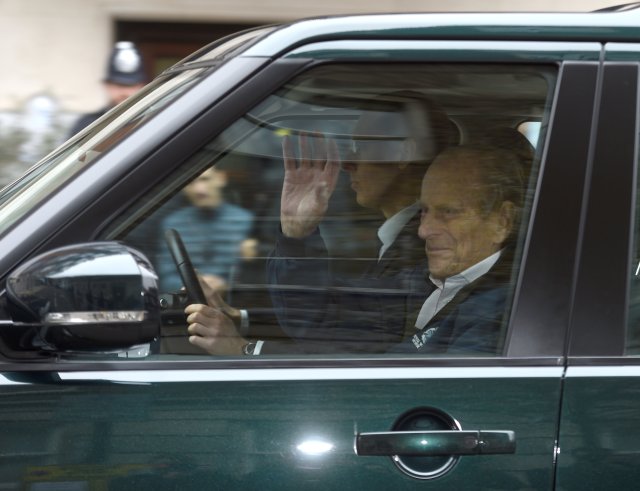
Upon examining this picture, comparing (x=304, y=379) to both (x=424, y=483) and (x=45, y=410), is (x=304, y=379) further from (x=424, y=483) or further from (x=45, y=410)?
(x=45, y=410)

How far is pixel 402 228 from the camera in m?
2.07

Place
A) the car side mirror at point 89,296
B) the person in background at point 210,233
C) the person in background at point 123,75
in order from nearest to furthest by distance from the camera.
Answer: the car side mirror at point 89,296
the person in background at point 210,233
the person in background at point 123,75

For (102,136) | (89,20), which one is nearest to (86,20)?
(89,20)

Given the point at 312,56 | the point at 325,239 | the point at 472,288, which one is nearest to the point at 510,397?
the point at 472,288

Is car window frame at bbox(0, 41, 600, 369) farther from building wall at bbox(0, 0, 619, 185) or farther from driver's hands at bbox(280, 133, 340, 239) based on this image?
building wall at bbox(0, 0, 619, 185)

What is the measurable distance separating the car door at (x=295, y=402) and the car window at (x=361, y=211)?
0.03 m

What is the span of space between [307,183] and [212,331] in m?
0.31

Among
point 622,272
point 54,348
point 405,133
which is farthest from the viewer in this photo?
point 405,133

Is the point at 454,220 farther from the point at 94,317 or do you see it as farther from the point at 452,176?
the point at 94,317

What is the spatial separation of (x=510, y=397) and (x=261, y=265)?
0.47 meters

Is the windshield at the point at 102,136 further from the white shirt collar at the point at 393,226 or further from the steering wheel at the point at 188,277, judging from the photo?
the white shirt collar at the point at 393,226

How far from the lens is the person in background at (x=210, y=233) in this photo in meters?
1.97

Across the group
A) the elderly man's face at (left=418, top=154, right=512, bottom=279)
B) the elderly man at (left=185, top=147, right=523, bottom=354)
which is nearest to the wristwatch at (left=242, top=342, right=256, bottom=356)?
the elderly man at (left=185, top=147, right=523, bottom=354)

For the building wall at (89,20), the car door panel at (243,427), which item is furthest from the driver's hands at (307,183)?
the building wall at (89,20)
